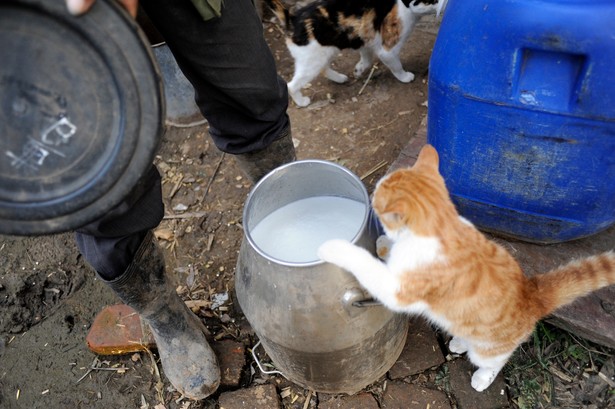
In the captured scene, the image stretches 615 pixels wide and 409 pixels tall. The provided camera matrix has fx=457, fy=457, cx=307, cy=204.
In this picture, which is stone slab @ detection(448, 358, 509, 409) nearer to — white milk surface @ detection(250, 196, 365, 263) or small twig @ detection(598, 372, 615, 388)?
small twig @ detection(598, 372, 615, 388)

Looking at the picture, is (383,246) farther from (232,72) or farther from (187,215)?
(187,215)

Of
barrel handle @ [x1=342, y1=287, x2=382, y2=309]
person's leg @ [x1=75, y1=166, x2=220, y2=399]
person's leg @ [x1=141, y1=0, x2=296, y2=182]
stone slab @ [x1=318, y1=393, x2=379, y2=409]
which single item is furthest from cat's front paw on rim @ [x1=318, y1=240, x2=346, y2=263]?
stone slab @ [x1=318, y1=393, x2=379, y2=409]

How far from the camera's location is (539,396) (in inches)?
72.2

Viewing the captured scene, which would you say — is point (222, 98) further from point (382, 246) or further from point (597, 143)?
point (597, 143)

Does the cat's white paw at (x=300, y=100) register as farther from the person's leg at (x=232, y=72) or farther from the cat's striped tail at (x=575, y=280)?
the cat's striped tail at (x=575, y=280)

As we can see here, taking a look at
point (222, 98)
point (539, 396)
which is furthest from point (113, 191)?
point (539, 396)

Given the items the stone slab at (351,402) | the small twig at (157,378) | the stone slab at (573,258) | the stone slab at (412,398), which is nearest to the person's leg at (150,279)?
the small twig at (157,378)

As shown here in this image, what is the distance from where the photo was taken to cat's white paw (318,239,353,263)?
132cm

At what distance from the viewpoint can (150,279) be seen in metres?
1.72

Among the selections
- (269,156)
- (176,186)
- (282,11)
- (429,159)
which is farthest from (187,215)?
(429,159)

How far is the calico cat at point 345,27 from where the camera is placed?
2.80m

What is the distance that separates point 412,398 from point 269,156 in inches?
46.5

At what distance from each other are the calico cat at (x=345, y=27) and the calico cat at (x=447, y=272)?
5.22 feet

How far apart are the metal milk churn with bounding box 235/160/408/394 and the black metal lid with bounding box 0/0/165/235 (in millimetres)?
516
